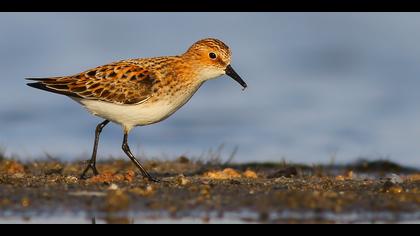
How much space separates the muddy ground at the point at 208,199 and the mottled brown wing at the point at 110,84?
3.50ft

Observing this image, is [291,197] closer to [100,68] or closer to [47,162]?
[100,68]

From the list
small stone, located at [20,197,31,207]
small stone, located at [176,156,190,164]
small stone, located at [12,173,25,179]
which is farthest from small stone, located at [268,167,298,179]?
small stone, located at [20,197,31,207]

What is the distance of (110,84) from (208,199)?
326cm

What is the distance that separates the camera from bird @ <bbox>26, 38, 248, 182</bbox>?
12789 mm

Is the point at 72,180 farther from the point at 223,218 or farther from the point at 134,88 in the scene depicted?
the point at 223,218

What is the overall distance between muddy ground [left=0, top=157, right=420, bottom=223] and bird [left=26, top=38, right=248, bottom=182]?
31.6 inches

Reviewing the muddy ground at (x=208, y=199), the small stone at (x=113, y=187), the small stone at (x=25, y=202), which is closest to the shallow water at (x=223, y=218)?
the muddy ground at (x=208, y=199)

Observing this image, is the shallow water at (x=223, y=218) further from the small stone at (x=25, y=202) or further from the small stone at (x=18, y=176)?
the small stone at (x=18, y=176)

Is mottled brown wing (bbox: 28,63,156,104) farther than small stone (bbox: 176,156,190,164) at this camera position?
No

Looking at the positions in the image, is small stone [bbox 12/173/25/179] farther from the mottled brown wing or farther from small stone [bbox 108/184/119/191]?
small stone [bbox 108/184/119/191]

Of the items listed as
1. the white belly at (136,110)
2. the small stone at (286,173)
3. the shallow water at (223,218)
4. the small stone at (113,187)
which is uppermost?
the white belly at (136,110)

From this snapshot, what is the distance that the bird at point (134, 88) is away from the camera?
12789 mm
